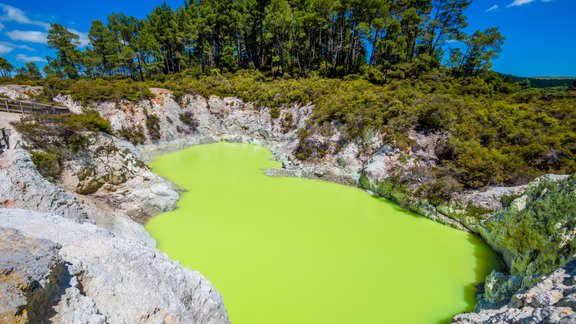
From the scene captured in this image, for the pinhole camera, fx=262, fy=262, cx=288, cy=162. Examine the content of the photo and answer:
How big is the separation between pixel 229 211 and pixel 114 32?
140ft

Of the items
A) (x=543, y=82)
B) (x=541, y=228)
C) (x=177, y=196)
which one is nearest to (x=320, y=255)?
(x=541, y=228)

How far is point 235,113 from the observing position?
31125 millimetres

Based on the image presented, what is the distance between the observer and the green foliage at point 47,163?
10141 millimetres

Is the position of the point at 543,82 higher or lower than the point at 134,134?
higher

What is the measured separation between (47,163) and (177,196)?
5154 millimetres

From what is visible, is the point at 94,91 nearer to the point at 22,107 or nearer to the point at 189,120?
the point at 189,120

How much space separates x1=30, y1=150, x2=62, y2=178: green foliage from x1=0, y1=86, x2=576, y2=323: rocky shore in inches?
15.2

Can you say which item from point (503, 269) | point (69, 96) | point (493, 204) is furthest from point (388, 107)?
point (69, 96)

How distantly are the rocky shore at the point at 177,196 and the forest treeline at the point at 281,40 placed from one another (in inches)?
638

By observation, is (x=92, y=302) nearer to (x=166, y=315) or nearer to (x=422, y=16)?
(x=166, y=315)

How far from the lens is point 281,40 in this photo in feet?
134

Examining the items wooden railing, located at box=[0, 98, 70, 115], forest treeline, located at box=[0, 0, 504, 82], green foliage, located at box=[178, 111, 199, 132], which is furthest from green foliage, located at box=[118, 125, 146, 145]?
forest treeline, located at box=[0, 0, 504, 82]

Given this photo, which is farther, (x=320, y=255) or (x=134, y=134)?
(x=134, y=134)

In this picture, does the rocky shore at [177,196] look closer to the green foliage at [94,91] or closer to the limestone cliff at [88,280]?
the limestone cliff at [88,280]
